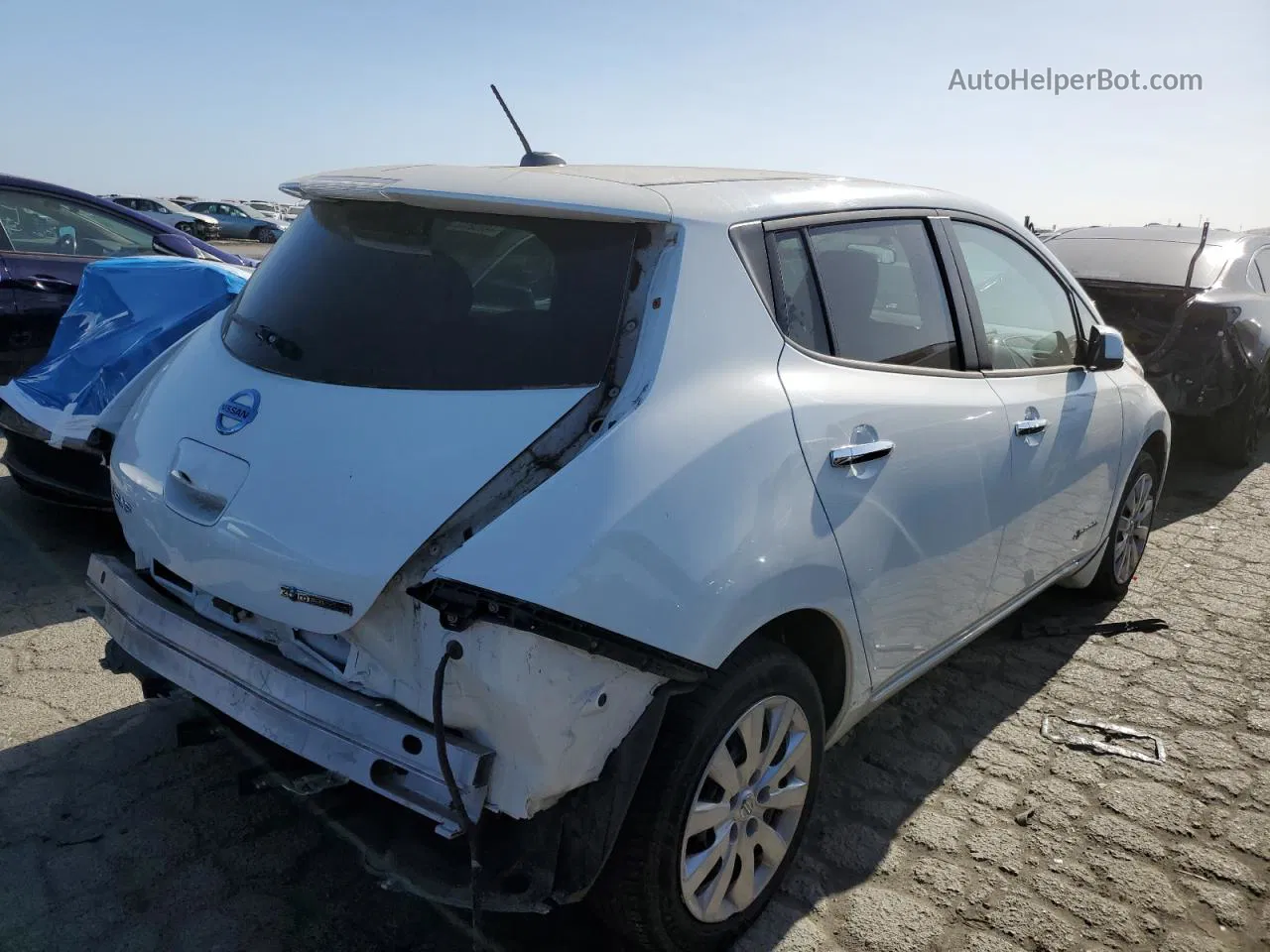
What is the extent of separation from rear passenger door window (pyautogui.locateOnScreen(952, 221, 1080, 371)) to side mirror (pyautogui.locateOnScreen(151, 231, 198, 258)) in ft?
13.9

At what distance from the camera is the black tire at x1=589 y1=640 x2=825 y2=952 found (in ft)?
7.00

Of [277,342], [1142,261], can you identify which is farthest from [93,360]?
[1142,261]

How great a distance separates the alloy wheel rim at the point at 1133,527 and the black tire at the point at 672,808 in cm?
285

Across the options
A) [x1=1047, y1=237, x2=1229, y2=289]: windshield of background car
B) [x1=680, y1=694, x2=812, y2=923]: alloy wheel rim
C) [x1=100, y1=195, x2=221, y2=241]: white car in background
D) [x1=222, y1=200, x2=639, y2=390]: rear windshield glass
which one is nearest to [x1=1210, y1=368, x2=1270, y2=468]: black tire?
[x1=1047, y1=237, x2=1229, y2=289]: windshield of background car

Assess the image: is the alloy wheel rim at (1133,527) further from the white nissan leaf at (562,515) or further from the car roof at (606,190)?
the car roof at (606,190)

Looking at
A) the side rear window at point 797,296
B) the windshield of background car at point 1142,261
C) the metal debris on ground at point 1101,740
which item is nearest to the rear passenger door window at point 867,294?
the side rear window at point 797,296

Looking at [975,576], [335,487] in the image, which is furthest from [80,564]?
[975,576]

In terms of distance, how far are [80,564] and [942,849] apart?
3712 millimetres

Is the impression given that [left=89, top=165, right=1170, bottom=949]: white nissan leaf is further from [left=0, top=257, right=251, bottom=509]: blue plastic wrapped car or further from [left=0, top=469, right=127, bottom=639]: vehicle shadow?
[left=0, top=257, right=251, bottom=509]: blue plastic wrapped car

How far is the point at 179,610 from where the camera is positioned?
8.01ft

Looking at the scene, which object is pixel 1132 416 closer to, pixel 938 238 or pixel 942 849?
pixel 938 238

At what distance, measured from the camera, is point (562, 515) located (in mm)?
1953

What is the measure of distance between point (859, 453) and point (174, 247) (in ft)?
15.0

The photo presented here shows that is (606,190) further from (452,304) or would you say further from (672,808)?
(672,808)
